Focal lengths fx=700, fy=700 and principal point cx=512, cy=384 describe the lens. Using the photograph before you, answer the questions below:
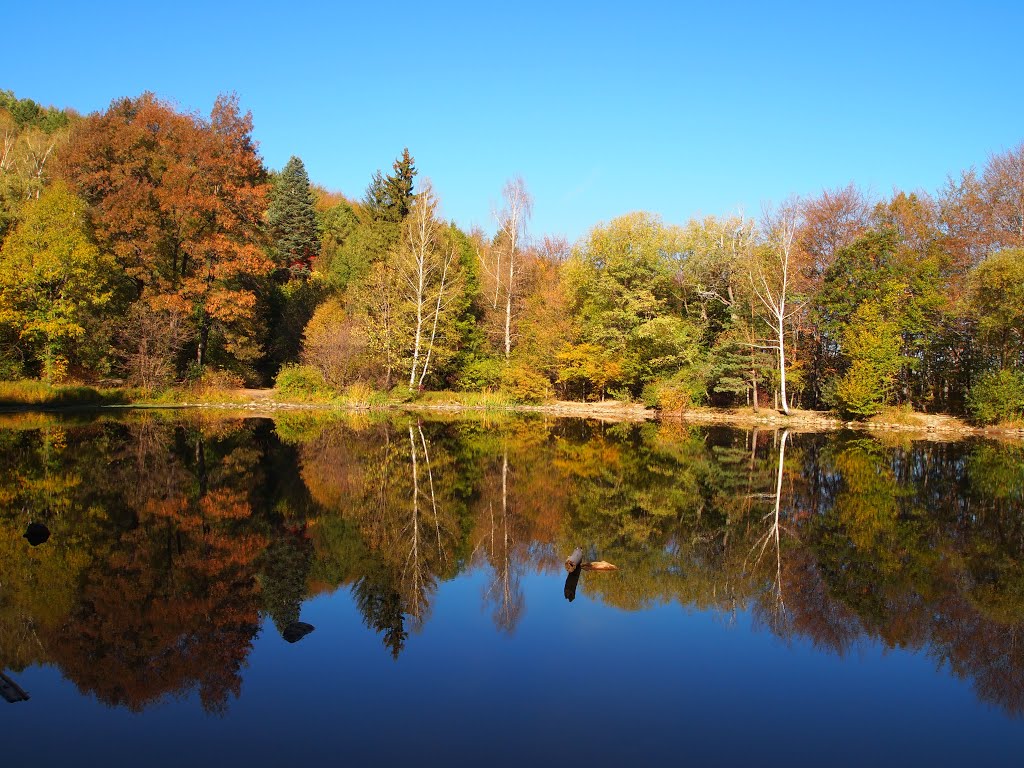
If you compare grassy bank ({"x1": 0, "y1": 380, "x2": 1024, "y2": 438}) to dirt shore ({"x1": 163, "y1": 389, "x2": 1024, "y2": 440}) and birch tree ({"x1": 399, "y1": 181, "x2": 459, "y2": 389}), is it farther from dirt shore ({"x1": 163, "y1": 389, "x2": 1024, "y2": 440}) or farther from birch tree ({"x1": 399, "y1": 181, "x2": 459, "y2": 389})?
birch tree ({"x1": 399, "y1": 181, "x2": 459, "y2": 389})

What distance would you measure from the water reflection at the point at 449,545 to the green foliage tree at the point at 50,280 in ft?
41.9

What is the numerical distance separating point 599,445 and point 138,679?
1698 cm

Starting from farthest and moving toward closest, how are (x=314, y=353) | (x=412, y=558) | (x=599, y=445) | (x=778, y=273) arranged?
(x=314, y=353), (x=778, y=273), (x=599, y=445), (x=412, y=558)

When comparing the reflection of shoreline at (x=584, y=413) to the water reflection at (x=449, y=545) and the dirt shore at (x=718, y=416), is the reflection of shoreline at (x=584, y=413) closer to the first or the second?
the dirt shore at (x=718, y=416)

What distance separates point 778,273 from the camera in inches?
1287

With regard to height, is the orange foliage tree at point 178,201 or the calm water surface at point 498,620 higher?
the orange foliage tree at point 178,201

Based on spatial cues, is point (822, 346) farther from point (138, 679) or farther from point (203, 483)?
point (138, 679)

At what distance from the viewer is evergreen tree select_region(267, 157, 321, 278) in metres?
52.8

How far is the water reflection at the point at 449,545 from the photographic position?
6715 millimetres

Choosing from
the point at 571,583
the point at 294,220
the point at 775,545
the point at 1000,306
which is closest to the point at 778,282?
the point at 1000,306

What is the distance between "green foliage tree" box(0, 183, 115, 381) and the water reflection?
12.8m

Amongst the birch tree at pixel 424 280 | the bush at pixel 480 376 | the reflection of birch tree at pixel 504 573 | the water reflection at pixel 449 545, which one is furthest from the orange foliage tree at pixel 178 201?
the reflection of birch tree at pixel 504 573

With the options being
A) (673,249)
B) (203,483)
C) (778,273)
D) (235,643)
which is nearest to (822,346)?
(778,273)

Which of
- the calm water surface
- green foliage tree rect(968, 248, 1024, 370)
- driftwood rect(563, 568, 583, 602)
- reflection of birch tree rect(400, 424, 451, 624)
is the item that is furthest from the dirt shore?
driftwood rect(563, 568, 583, 602)
